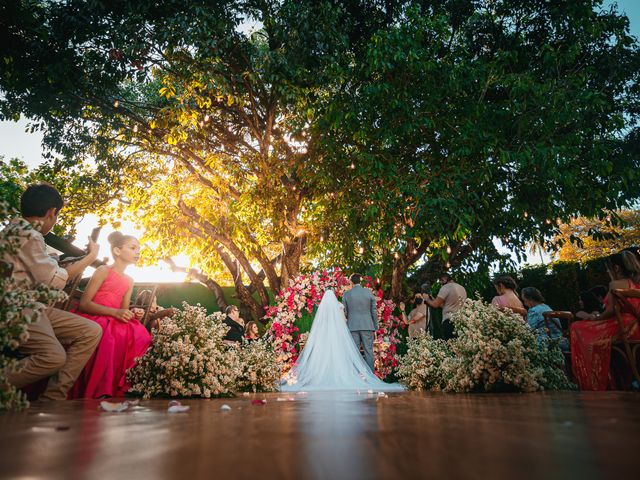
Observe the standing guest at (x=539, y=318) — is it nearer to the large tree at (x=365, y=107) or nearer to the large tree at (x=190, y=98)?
the large tree at (x=365, y=107)

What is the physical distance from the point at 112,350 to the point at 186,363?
748 mm

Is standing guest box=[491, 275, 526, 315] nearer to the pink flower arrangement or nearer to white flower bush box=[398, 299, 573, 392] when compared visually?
white flower bush box=[398, 299, 573, 392]

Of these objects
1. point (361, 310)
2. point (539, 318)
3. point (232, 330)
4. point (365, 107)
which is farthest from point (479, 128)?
point (232, 330)

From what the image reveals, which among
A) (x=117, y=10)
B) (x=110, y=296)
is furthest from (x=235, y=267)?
(x=110, y=296)

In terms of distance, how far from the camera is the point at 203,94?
9.28m

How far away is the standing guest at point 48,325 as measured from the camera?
3186 millimetres

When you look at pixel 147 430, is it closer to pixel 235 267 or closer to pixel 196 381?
pixel 196 381

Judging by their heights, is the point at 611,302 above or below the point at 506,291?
below

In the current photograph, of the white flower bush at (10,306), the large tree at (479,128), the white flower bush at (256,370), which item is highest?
the large tree at (479,128)

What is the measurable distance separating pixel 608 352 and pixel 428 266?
6995 mm

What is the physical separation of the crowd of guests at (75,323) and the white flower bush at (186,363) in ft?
1.01

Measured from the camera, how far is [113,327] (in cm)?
441

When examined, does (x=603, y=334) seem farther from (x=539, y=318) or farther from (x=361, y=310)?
(x=361, y=310)

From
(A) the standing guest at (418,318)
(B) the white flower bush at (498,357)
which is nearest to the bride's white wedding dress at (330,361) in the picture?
(A) the standing guest at (418,318)
